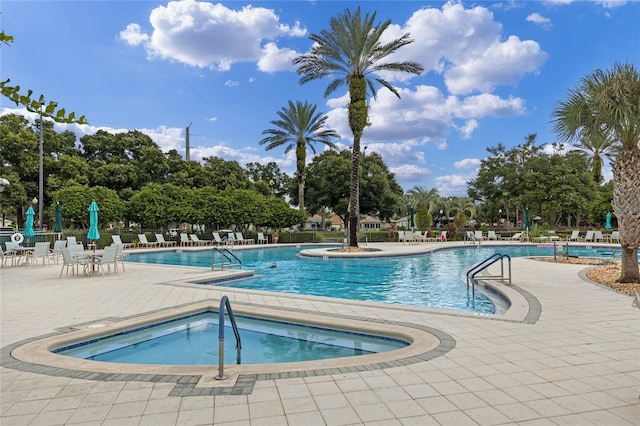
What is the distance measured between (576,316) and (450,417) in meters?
4.48

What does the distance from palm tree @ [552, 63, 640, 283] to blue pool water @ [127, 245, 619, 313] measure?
3737 millimetres

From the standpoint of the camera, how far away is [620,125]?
29.7 ft

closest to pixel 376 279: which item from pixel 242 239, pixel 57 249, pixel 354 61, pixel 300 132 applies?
pixel 57 249

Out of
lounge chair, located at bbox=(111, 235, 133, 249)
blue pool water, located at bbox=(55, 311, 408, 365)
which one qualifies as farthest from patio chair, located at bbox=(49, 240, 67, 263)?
blue pool water, located at bbox=(55, 311, 408, 365)

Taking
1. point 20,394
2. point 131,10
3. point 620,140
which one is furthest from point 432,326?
point 131,10

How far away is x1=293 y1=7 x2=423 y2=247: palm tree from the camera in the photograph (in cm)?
2041

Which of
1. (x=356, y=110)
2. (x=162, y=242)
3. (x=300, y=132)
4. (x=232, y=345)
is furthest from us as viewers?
(x=300, y=132)

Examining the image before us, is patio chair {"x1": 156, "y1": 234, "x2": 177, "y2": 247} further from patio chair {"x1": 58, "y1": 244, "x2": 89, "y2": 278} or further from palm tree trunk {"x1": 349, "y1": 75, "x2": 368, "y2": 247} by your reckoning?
patio chair {"x1": 58, "y1": 244, "x2": 89, "y2": 278}

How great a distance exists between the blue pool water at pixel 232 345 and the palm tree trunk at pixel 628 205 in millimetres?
7256

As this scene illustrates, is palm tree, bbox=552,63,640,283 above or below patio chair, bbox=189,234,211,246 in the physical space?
above

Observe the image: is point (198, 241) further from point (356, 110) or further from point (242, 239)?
point (356, 110)

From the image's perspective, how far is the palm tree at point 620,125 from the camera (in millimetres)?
8875

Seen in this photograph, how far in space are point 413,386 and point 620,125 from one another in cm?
858

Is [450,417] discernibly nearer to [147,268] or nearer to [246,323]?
[246,323]
